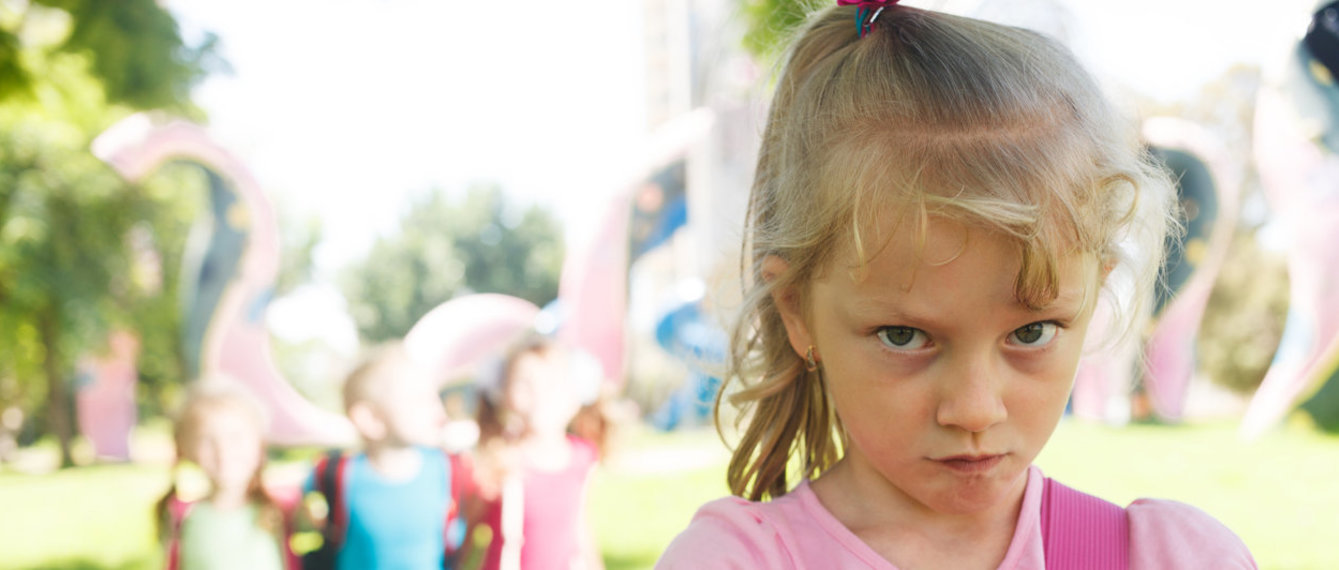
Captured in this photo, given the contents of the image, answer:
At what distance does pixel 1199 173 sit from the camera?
34.1 feet

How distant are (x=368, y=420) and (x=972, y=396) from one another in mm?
3437

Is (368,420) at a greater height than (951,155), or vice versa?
(951,155)

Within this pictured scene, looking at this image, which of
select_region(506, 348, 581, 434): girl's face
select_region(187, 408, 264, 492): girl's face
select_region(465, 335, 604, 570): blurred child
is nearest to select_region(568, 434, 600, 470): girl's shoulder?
select_region(465, 335, 604, 570): blurred child

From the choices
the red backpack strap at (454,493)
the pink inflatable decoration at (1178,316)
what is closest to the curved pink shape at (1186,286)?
the pink inflatable decoration at (1178,316)

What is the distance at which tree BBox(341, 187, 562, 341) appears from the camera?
3312cm

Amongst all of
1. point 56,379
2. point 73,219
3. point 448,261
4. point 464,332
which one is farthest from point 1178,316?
point 448,261

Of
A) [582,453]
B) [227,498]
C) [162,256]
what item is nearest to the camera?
[227,498]

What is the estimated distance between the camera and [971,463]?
100cm

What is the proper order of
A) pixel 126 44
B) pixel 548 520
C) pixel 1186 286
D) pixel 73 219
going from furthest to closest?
pixel 73 219 → pixel 1186 286 → pixel 126 44 → pixel 548 520

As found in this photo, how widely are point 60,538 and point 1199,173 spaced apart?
1158cm

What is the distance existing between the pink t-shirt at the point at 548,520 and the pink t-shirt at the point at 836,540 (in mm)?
3184

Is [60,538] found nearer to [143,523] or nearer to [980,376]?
[143,523]

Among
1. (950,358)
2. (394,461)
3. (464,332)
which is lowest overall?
(464,332)

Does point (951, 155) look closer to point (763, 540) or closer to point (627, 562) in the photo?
point (763, 540)
